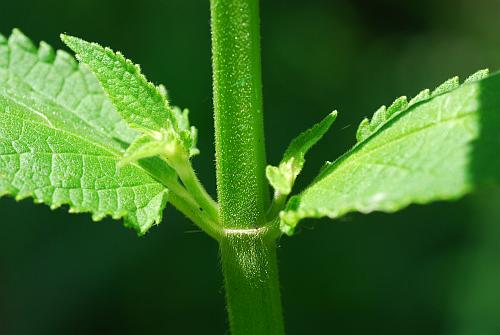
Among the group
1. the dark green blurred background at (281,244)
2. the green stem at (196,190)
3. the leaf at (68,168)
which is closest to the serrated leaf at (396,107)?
the green stem at (196,190)

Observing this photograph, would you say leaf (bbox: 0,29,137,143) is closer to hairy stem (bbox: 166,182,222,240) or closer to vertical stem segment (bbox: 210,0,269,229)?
hairy stem (bbox: 166,182,222,240)

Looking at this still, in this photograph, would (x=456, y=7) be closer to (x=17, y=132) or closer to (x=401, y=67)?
(x=401, y=67)

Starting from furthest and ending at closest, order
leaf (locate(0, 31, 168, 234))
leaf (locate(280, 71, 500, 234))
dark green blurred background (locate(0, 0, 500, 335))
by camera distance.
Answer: dark green blurred background (locate(0, 0, 500, 335))
leaf (locate(0, 31, 168, 234))
leaf (locate(280, 71, 500, 234))

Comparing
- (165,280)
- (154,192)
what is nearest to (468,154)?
(154,192)

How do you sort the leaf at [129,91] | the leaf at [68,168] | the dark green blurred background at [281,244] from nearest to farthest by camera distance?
1. the leaf at [68,168]
2. the leaf at [129,91]
3. the dark green blurred background at [281,244]

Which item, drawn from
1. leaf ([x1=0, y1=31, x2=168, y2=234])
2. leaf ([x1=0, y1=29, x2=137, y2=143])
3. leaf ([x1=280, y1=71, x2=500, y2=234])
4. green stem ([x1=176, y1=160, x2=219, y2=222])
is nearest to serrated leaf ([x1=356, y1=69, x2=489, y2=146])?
leaf ([x1=280, y1=71, x2=500, y2=234])

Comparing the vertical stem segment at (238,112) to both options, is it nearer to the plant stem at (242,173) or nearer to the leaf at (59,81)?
the plant stem at (242,173)

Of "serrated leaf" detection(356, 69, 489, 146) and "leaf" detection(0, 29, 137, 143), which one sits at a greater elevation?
"leaf" detection(0, 29, 137, 143)
